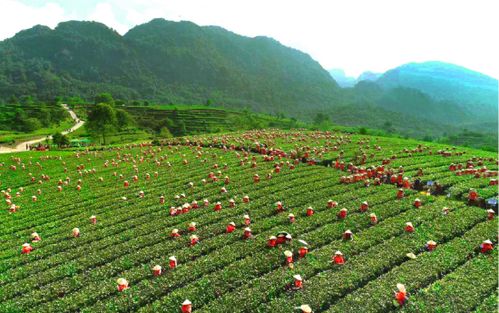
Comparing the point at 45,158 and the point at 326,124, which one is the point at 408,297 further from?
the point at 326,124

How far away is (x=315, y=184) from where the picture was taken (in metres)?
22.7

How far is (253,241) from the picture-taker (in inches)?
574

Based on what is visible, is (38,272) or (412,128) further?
(412,128)

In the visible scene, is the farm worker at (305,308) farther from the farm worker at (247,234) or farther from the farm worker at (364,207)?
the farm worker at (364,207)

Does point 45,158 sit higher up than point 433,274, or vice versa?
point 433,274

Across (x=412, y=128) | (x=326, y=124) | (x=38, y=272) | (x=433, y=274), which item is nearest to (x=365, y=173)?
(x=433, y=274)

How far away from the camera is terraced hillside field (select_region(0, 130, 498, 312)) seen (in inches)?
436

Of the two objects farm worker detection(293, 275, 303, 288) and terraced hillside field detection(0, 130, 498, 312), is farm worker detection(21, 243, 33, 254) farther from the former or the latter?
farm worker detection(293, 275, 303, 288)

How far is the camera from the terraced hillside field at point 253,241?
11062 mm

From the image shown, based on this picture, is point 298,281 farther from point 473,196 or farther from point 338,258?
point 473,196

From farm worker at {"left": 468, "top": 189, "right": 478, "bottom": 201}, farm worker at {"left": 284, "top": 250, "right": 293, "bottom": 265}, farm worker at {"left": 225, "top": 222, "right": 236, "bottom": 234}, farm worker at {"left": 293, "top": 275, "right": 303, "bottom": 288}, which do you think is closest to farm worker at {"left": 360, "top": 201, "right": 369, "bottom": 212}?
farm worker at {"left": 284, "top": 250, "right": 293, "bottom": 265}

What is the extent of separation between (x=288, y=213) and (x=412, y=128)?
176m

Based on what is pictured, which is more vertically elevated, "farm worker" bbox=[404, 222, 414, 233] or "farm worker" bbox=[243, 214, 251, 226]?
"farm worker" bbox=[404, 222, 414, 233]

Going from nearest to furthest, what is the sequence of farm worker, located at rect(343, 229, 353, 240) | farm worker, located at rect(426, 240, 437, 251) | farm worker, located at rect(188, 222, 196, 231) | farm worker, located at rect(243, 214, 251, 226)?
farm worker, located at rect(426, 240, 437, 251), farm worker, located at rect(343, 229, 353, 240), farm worker, located at rect(188, 222, 196, 231), farm worker, located at rect(243, 214, 251, 226)
